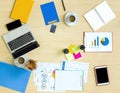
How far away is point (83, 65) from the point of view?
5.26ft

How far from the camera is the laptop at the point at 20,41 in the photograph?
154 cm

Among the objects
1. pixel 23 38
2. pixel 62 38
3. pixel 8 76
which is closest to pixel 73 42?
pixel 62 38

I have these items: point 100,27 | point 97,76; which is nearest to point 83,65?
point 97,76

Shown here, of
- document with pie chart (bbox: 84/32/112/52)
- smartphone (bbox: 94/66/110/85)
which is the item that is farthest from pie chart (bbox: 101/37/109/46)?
smartphone (bbox: 94/66/110/85)

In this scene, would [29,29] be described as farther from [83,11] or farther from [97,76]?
[97,76]

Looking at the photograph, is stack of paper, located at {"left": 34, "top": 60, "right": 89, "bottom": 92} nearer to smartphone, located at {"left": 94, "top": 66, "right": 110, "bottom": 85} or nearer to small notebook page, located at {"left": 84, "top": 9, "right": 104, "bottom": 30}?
smartphone, located at {"left": 94, "top": 66, "right": 110, "bottom": 85}

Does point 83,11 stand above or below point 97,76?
above

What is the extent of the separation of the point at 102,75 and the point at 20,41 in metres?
0.47

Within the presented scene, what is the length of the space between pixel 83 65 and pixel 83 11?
287 millimetres

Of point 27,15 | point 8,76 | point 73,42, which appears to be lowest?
point 8,76

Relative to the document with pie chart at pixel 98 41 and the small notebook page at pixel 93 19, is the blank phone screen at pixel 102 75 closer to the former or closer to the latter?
the document with pie chart at pixel 98 41

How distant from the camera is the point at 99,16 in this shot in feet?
5.28

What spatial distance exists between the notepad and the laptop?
31 centimetres

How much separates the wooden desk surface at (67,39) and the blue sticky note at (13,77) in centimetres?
2
